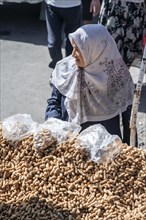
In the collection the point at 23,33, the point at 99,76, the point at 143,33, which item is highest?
the point at 99,76

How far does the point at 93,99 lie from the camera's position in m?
3.99

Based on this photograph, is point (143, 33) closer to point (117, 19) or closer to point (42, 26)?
point (117, 19)

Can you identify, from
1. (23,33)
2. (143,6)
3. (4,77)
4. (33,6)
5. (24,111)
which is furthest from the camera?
(33,6)

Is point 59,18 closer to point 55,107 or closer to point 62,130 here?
point 55,107

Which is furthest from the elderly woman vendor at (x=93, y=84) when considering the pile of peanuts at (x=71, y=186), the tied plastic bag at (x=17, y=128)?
the pile of peanuts at (x=71, y=186)

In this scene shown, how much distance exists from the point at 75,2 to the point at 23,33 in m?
2.13

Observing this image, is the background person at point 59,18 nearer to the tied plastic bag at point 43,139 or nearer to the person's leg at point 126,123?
the person's leg at point 126,123

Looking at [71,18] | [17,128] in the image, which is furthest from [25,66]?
[17,128]

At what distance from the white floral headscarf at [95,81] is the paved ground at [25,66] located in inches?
61.6

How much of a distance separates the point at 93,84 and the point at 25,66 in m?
3.36

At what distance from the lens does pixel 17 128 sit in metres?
3.46

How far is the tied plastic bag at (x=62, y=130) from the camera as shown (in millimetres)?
3361

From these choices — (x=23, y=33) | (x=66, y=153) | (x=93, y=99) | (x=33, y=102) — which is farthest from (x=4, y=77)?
(x=66, y=153)

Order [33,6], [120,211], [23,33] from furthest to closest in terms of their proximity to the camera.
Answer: [33,6] → [23,33] → [120,211]
